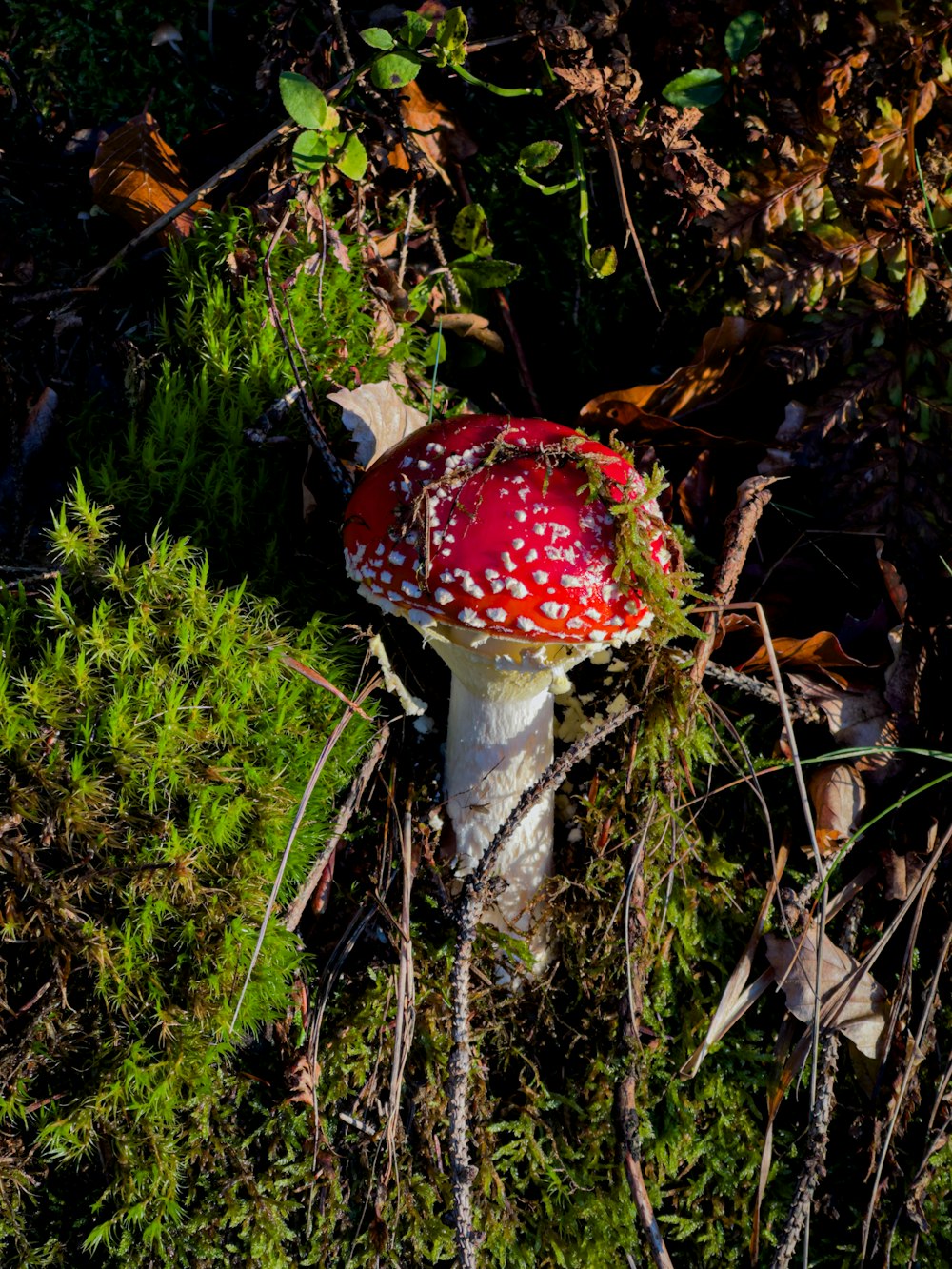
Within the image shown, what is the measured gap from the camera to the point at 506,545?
1.93 metres

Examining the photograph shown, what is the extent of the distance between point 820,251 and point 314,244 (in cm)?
149

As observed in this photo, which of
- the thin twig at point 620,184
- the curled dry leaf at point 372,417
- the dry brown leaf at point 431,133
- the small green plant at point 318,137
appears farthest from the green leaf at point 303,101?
the thin twig at point 620,184

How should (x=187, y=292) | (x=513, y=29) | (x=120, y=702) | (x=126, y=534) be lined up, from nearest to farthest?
(x=120, y=702), (x=126, y=534), (x=187, y=292), (x=513, y=29)

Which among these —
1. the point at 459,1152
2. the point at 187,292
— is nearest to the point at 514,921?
the point at 459,1152

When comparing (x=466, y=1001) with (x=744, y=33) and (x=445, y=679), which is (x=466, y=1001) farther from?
(x=744, y=33)

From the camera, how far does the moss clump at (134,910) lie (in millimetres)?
2057

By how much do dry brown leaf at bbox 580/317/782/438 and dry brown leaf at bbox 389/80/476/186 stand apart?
97 centimetres

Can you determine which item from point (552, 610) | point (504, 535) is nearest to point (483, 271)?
point (504, 535)

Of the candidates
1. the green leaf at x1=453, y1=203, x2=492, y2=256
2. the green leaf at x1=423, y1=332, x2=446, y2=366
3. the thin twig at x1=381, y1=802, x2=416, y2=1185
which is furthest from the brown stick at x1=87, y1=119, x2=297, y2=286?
the thin twig at x1=381, y1=802, x2=416, y2=1185

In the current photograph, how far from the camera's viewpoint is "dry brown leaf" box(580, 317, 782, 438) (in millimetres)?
2857

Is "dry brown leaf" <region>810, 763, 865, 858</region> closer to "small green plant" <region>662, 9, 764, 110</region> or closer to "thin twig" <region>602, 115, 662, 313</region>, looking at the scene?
"thin twig" <region>602, 115, 662, 313</region>

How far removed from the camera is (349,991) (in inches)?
97.2

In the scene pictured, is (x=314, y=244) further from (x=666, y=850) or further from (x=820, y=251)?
(x=666, y=850)

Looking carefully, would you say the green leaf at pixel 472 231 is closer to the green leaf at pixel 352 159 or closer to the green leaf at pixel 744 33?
the green leaf at pixel 352 159
